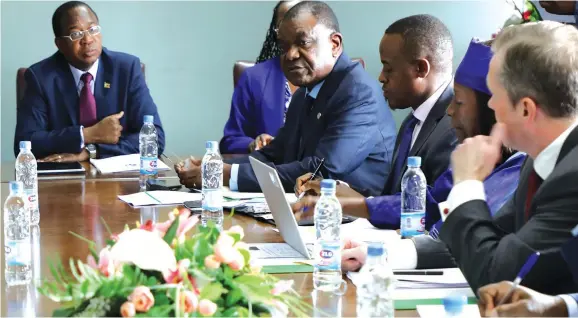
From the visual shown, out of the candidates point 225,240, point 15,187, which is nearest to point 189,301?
point 225,240

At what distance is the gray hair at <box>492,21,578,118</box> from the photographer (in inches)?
66.4

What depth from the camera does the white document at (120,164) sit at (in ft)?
11.5

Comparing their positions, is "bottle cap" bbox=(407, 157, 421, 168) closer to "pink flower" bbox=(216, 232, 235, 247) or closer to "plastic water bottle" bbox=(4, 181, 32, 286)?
"plastic water bottle" bbox=(4, 181, 32, 286)

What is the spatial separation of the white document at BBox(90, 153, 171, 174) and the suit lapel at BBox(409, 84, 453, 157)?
1.28m

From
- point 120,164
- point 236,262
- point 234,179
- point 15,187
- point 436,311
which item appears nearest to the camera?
point 236,262

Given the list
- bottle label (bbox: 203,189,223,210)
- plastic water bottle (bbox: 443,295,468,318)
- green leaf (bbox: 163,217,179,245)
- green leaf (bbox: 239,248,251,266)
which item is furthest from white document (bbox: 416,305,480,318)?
bottle label (bbox: 203,189,223,210)

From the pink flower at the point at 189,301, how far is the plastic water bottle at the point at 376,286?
1.16 feet

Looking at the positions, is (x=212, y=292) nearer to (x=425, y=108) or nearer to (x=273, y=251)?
(x=273, y=251)

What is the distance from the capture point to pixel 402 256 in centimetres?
190

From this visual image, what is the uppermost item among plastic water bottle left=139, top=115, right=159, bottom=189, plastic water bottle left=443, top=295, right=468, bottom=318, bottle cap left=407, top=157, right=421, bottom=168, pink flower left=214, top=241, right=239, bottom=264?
pink flower left=214, top=241, right=239, bottom=264

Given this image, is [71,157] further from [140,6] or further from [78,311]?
[78,311]

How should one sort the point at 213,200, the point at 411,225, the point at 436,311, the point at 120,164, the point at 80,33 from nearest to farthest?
1. the point at 436,311
2. the point at 411,225
3. the point at 213,200
4. the point at 120,164
5. the point at 80,33

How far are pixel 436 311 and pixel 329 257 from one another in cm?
29

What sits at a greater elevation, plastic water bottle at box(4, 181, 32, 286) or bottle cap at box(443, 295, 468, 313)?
bottle cap at box(443, 295, 468, 313)
